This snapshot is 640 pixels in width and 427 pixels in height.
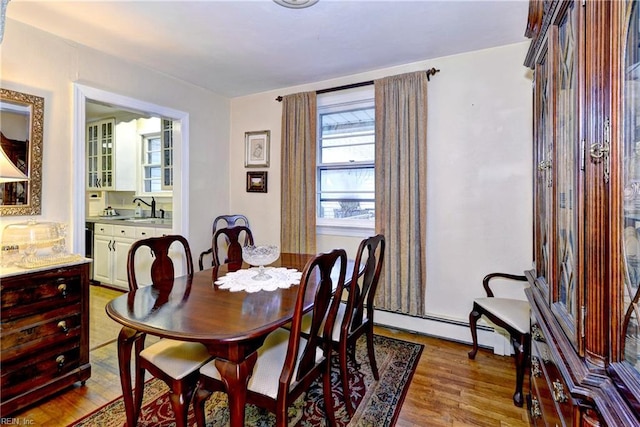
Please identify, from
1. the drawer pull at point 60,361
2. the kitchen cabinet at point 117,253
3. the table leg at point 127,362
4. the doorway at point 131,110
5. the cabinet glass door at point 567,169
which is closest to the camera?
the cabinet glass door at point 567,169

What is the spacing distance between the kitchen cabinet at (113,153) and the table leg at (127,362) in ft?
12.8

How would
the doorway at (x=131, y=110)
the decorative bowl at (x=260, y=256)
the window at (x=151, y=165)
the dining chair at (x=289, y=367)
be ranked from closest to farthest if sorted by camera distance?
the dining chair at (x=289, y=367)
the decorative bowl at (x=260, y=256)
the doorway at (x=131, y=110)
the window at (x=151, y=165)

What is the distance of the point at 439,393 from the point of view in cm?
204

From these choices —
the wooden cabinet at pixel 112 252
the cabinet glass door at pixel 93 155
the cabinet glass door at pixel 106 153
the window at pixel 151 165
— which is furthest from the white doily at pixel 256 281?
the cabinet glass door at pixel 93 155

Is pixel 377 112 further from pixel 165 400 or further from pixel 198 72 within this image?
pixel 165 400

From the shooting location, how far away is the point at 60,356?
1.99m

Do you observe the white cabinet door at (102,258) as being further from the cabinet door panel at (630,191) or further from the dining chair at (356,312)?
the cabinet door panel at (630,191)

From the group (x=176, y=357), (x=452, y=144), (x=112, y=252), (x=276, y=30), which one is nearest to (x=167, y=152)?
(x=112, y=252)

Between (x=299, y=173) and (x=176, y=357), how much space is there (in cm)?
225

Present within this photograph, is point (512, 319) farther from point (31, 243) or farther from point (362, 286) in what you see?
point (31, 243)

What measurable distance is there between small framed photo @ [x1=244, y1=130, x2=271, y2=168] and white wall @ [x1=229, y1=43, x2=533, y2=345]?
1.43m

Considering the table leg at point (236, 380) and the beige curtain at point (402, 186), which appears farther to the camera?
the beige curtain at point (402, 186)

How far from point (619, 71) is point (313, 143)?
271 cm

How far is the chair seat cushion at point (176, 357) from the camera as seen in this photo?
1379 millimetres
